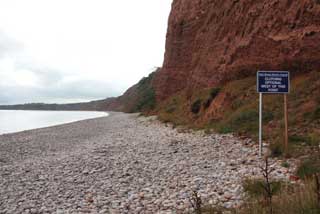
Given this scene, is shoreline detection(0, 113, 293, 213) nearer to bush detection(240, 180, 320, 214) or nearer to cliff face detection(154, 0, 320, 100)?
bush detection(240, 180, 320, 214)

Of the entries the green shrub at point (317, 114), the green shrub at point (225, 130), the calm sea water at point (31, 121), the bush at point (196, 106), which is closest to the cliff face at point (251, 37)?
the bush at point (196, 106)

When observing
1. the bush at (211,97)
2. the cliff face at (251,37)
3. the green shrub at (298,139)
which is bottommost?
the green shrub at (298,139)

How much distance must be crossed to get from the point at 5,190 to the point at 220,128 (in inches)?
349

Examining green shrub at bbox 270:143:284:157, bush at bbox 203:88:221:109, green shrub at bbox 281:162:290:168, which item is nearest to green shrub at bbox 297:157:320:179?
green shrub at bbox 281:162:290:168

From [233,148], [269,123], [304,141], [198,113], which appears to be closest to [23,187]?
[233,148]

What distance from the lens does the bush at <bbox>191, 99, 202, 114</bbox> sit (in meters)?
22.6

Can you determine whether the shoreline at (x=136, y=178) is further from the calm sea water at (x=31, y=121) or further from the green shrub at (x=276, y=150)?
the calm sea water at (x=31, y=121)

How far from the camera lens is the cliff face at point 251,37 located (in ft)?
56.0

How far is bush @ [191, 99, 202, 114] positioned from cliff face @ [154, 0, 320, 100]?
147 centimetres

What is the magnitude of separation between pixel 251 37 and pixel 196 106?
5.04m

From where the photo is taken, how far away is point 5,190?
8859 mm

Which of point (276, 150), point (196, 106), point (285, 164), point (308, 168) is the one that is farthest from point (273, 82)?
point (196, 106)

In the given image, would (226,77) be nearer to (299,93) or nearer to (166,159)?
(299,93)

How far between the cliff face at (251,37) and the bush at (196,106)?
1.47 meters
